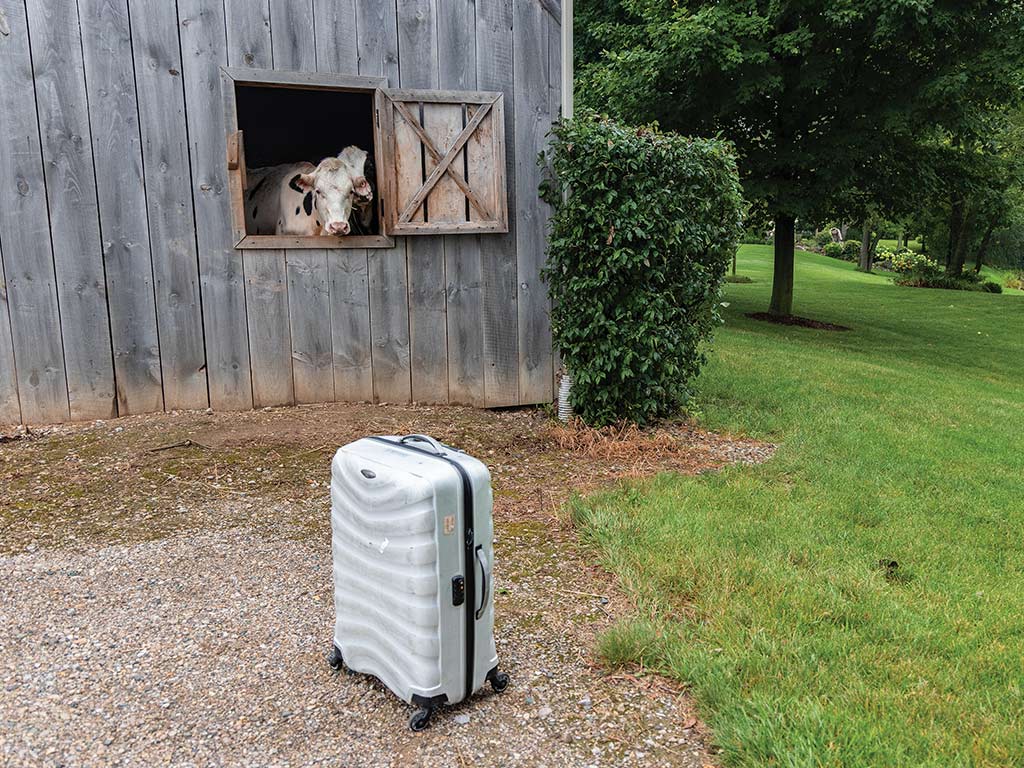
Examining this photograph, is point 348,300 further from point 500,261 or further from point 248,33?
point 248,33

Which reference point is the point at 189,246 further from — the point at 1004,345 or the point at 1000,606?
the point at 1004,345

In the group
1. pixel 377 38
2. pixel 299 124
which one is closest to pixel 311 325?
pixel 377 38

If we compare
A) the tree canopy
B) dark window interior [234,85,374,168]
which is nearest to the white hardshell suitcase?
dark window interior [234,85,374,168]

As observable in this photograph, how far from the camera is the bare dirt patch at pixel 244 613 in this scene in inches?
86.5

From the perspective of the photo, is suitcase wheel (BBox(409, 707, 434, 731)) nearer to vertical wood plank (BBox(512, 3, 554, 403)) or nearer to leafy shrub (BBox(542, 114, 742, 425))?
leafy shrub (BBox(542, 114, 742, 425))

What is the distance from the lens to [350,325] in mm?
5559

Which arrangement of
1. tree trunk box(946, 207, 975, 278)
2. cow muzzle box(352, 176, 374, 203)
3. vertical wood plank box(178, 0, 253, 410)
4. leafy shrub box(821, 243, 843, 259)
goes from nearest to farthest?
vertical wood plank box(178, 0, 253, 410) < cow muzzle box(352, 176, 374, 203) < tree trunk box(946, 207, 975, 278) < leafy shrub box(821, 243, 843, 259)

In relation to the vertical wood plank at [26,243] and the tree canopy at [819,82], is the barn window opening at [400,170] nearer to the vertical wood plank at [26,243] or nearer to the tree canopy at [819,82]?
the vertical wood plank at [26,243]

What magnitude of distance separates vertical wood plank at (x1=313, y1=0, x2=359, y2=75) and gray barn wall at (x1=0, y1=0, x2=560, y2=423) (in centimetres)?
1

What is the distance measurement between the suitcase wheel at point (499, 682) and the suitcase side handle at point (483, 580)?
0.26m

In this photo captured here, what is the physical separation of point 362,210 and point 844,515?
4144 millimetres

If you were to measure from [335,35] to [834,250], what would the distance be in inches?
1772

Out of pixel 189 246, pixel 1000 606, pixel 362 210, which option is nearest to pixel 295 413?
pixel 189 246

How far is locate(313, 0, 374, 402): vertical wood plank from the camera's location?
520cm
